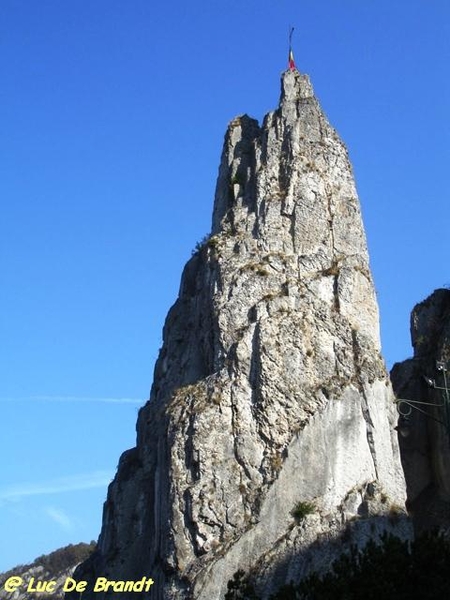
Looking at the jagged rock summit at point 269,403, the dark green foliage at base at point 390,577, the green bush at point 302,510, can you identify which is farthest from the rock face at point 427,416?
the dark green foliage at base at point 390,577

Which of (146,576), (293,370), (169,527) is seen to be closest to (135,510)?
(146,576)

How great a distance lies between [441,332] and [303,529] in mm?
16252

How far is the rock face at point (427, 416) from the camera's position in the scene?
47.4m

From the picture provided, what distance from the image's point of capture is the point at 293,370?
43.0 metres

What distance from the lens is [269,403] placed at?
42156mm

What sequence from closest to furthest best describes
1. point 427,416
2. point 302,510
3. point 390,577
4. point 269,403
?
point 390,577 < point 302,510 < point 269,403 < point 427,416

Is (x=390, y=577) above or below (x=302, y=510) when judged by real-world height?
below

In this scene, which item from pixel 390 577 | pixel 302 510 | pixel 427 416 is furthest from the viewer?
pixel 427 416

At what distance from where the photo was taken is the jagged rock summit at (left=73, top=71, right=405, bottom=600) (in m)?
39.3

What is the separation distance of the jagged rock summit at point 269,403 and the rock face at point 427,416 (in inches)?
194

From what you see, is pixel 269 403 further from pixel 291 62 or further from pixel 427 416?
pixel 291 62

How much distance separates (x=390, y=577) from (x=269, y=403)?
14398 mm

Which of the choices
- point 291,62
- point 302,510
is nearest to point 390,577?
point 302,510

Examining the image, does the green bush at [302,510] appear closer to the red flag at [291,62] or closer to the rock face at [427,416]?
the rock face at [427,416]
